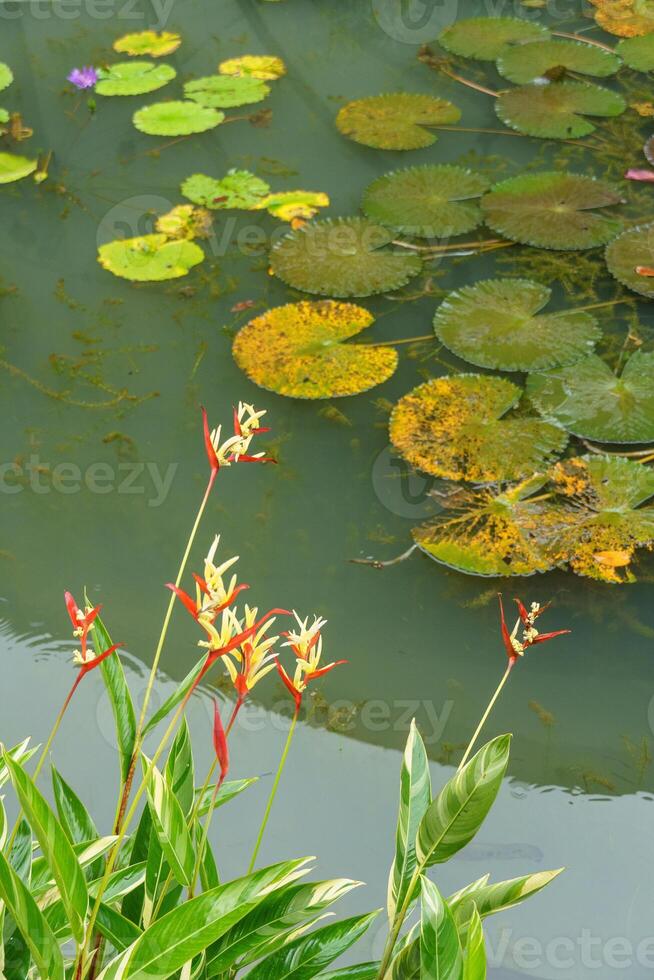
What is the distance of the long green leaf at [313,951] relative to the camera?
106cm

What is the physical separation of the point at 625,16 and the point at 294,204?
5.88 feet

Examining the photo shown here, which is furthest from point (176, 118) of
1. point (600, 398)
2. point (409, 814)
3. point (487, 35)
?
point (409, 814)

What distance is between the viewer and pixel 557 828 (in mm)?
1688

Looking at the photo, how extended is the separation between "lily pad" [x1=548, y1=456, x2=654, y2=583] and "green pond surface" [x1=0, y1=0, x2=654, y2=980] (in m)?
0.08

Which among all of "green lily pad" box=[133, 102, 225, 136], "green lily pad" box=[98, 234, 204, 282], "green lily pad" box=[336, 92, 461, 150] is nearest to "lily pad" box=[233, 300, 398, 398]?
"green lily pad" box=[98, 234, 204, 282]

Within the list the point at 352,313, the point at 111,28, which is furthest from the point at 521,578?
the point at 111,28

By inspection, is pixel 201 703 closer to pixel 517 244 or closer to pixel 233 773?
pixel 233 773

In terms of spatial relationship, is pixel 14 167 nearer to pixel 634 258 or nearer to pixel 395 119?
pixel 395 119

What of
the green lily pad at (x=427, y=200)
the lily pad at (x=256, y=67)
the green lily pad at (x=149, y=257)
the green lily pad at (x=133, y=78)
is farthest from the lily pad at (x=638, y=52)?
the green lily pad at (x=149, y=257)

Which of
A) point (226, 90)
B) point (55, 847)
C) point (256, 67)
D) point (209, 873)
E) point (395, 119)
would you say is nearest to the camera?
point (55, 847)

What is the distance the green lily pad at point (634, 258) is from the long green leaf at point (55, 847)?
2270 mm

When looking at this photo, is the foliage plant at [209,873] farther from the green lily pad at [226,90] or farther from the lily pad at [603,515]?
the green lily pad at [226,90]

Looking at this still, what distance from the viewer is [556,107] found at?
3.47 meters

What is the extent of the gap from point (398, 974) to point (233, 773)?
2.49ft
